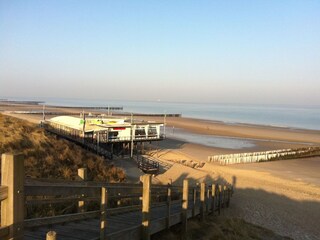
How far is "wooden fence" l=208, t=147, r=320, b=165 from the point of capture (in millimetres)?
35406

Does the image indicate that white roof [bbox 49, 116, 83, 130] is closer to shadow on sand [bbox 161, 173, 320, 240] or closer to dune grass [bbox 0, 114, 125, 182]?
dune grass [bbox 0, 114, 125, 182]

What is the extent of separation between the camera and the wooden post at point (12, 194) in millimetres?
3316

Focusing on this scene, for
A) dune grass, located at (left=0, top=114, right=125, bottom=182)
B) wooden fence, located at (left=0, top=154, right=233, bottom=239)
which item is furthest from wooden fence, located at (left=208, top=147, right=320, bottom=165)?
wooden fence, located at (left=0, top=154, right=233, bottom=239)

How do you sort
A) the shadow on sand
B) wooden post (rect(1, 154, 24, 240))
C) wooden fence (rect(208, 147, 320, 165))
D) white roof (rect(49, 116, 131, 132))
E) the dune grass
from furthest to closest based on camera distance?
wooden fence (rect(208, 147, 320, 165)) < white roof (rect(49, 116, 131, 132)) < the shadow on sand < the dune grass < wooden post (rect(1, 154, 24, 240))

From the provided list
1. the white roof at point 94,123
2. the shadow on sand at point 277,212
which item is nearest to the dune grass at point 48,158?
the shadow on sand at point 277,212

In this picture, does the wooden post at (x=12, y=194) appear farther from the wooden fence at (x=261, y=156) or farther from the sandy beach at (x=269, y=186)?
the wooden fence at (x=261, y=156)

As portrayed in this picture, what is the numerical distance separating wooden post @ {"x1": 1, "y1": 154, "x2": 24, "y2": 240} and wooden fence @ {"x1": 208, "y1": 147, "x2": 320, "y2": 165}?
32122 millimetres

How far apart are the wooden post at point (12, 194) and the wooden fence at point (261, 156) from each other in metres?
32.1

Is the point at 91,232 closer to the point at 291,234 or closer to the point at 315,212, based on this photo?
the point at 291,234

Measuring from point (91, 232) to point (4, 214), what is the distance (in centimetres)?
257

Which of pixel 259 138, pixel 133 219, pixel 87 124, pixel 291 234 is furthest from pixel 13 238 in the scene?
pixel 259 138

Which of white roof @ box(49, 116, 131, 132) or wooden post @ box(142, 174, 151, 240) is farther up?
wooden post @ box(142, 174, 151, 240)

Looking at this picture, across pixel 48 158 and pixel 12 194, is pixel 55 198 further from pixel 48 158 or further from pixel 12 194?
pixel 48 158

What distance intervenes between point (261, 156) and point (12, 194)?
123 ft
